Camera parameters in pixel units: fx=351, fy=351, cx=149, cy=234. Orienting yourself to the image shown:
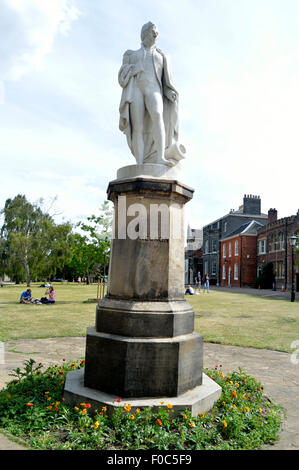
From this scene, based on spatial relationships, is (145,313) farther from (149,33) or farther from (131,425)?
(149,33)

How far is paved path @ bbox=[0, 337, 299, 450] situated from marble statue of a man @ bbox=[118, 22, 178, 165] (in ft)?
11.3

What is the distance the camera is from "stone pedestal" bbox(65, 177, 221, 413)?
378 centimetres

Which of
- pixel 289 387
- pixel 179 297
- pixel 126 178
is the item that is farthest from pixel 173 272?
pixel 289 387

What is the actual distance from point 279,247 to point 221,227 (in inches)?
709

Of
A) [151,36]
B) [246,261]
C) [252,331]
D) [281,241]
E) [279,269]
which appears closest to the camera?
[151,36]

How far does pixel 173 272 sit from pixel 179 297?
34cm

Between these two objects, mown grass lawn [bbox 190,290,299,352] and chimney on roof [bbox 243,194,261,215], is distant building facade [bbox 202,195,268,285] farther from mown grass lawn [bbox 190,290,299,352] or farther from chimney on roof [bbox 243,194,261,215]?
mown grass lawn [bbox 190,290,299,352]

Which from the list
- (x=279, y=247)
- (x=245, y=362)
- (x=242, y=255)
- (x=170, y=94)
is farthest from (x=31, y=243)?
(x=170, y=94)

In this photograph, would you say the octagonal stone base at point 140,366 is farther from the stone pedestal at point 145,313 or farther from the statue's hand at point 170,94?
the statue's hand at point 170,94

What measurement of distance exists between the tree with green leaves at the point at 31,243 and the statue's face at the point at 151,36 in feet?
126

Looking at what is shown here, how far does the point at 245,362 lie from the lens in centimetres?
658

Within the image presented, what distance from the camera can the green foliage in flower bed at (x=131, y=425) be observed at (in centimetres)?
313

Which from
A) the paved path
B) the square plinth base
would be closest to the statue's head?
the square plinth base

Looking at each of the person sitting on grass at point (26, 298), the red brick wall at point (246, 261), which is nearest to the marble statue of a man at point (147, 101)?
the person sitting on grass at point (26, 298)
